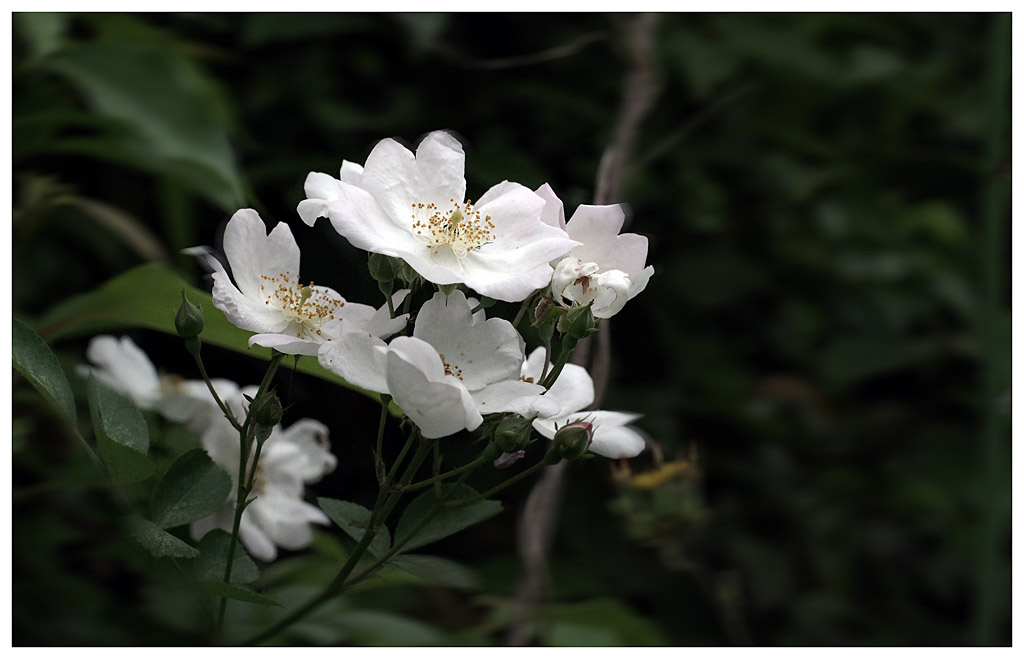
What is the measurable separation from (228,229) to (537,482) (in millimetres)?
168

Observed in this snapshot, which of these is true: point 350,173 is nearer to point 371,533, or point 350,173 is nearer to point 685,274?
point 371,533

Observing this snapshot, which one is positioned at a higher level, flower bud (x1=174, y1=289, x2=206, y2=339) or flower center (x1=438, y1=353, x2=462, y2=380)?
flower bud (x1=174, y1=289, x2=206, y2=339)

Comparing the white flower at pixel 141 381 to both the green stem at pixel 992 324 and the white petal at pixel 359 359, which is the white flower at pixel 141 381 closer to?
the white petal at pixel 359 359

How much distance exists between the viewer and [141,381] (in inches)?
18.6

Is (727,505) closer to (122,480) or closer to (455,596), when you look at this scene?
(455,596)

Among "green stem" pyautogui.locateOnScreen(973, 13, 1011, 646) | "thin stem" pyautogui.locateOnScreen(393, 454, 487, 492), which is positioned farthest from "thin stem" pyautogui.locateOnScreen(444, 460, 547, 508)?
"green stem" pyautogui.locateOnScreen(973, 13, 1011, 646)

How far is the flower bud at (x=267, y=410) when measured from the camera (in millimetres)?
315

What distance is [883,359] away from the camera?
1154 mm

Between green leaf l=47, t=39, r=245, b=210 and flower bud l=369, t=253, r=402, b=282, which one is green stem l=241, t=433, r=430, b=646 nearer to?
flower bud l=369, t=253, r=402, b=282

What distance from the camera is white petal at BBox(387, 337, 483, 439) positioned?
288 mm

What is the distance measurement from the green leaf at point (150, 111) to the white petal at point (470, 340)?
1.42 feet

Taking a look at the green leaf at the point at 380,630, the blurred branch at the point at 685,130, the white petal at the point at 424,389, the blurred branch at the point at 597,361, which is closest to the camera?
the white petal at the point at 424,389

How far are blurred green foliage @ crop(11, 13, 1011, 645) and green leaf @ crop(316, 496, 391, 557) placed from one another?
11 centimetres

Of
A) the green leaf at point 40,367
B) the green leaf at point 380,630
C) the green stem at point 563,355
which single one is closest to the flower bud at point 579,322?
the green stem at point 563,355
